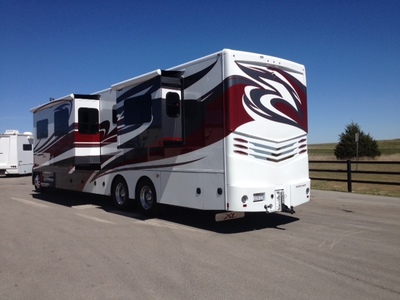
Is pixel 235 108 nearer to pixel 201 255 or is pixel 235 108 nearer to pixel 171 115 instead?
pixel 171 115

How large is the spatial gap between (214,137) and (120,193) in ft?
14.4

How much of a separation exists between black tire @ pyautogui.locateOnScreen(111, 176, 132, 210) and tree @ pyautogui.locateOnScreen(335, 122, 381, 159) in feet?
105

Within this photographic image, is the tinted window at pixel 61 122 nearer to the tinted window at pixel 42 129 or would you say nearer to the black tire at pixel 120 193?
the tinted window at pixel 42 129

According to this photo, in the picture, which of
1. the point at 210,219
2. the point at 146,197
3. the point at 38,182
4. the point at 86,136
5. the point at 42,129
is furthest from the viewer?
the point at 38,182

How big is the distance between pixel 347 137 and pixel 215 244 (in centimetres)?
3509

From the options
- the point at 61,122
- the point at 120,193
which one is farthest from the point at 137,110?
the point at 61,122

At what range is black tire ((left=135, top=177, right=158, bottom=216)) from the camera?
9.50 m

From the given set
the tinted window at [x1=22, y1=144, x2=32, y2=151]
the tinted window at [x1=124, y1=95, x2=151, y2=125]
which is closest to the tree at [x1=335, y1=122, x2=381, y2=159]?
the tinted window at [x1=22, y1=144, x2=32, y2=151]

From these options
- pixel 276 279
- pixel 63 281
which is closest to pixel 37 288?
pixel 63 281

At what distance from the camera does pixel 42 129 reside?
48.6ft

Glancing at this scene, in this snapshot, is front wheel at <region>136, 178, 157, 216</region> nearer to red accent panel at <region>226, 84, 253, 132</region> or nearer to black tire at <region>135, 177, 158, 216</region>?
black tire at <region>135, 177, 158, 216</region>

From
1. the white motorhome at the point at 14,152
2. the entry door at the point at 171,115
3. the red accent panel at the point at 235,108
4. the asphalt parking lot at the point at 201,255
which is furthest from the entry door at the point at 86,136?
the white motorhome at the point at 14,152

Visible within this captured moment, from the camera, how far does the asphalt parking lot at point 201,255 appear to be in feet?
15.6

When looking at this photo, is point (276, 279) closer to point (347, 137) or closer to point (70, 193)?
point (70, 193)
